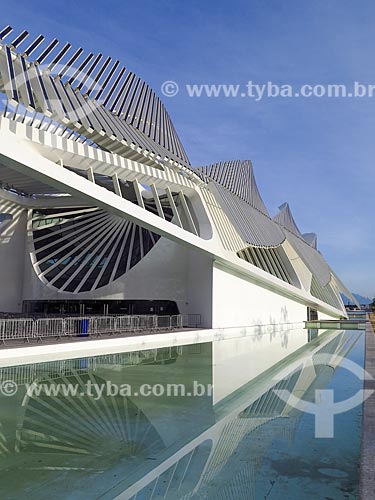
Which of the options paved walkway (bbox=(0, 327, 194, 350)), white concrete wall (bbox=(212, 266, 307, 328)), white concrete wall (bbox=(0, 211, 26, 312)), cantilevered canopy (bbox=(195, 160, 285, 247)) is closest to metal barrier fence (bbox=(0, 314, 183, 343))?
paved walkway (bbox=(0, 327, 194, 350))

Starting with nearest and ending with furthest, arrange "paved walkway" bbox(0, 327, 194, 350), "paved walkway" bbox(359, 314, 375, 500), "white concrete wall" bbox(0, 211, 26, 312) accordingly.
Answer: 1. "paved walkway" bbox(359, 314, 375, 500)
2. "paved walkway" bbox(0, 327, 194, 350)
3. "white concrete wall" bbox(0, 211, 26, 312)

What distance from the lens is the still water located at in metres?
3.79

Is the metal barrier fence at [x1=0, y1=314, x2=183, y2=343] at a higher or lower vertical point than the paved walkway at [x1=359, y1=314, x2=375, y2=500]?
higher

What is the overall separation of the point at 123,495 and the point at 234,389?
4.84 meters

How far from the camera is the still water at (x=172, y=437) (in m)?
3.79

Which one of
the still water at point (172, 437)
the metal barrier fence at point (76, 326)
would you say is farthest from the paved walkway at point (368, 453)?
the metal barrier fence at point (76, 326)

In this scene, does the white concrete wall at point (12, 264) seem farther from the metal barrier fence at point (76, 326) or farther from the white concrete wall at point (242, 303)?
the white concrete wall at point (242, 303)

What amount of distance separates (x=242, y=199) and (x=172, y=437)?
23.8m

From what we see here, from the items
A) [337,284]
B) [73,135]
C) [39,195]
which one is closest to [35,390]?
[73,135]

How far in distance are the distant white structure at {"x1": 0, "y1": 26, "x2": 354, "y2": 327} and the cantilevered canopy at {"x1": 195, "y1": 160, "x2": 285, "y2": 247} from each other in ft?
0.34

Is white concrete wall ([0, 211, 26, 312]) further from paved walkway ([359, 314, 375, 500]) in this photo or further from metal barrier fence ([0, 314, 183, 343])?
paved walkway ([359, 314, 375, 500])

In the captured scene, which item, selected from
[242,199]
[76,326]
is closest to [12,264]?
[76,326]

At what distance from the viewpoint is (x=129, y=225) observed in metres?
28.2

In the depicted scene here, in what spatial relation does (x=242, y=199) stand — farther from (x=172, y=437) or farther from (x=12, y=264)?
(x=172, y=437)
